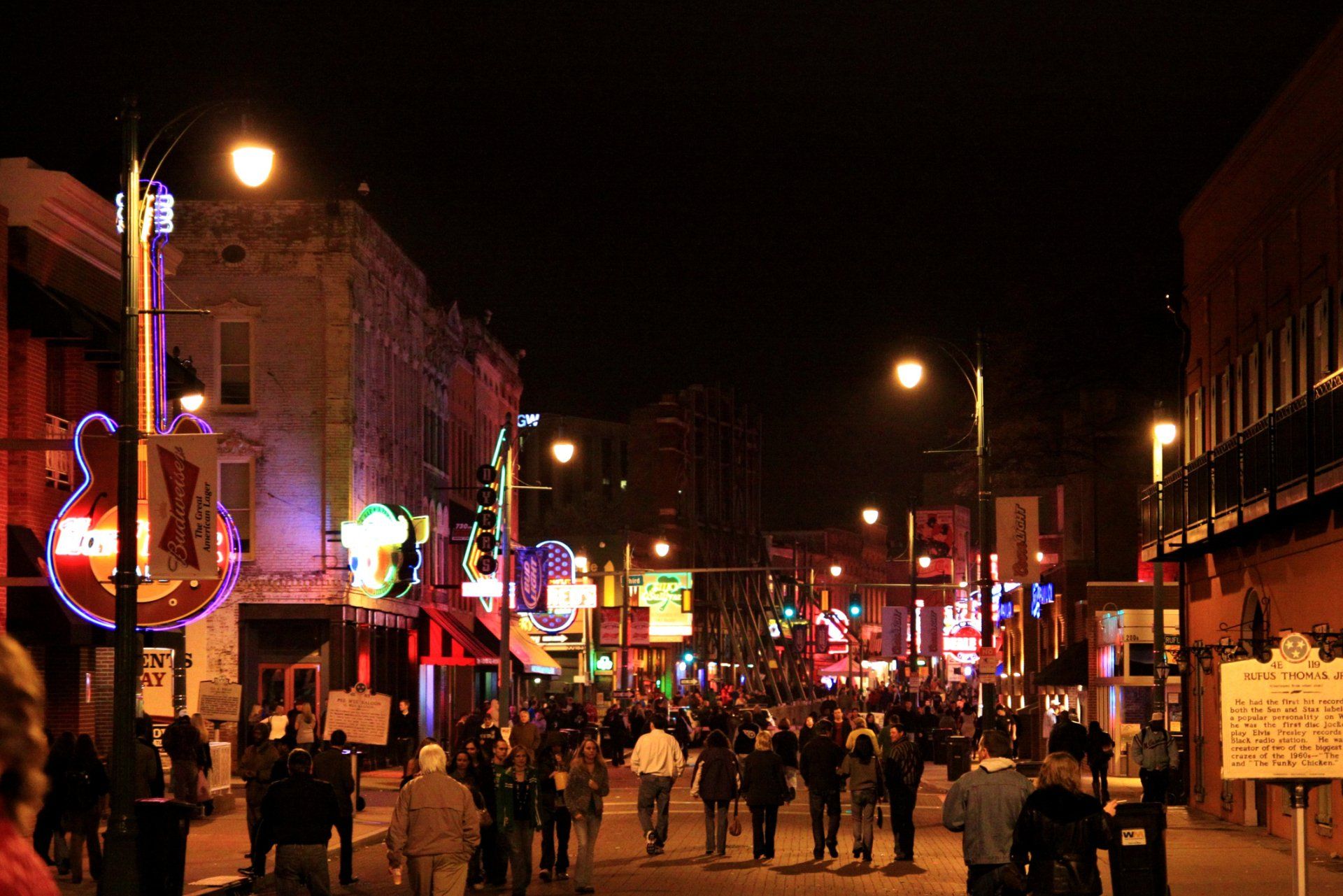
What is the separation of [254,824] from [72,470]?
9560mm

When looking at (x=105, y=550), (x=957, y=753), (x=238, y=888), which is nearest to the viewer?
(x=238, y=888)

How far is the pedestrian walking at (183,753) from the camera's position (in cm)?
2548

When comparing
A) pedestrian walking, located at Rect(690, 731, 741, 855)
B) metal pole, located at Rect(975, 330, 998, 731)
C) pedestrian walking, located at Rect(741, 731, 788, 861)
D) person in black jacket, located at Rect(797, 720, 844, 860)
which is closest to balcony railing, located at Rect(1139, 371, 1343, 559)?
metal pole, located at Rect(975, 330, 998, 731)

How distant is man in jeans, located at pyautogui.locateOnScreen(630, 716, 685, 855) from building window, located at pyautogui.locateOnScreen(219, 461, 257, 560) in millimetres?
19065

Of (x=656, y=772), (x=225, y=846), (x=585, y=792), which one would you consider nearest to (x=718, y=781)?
(x=656, y=772)

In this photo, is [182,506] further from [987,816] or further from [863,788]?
[987,816]

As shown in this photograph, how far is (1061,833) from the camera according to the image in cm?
1262

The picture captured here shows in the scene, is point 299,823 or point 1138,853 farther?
point 299,823

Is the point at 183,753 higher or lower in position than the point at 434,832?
lower

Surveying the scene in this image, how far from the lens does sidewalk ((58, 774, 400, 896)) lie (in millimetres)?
20203

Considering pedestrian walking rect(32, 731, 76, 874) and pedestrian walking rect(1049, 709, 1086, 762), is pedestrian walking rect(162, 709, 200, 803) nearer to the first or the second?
pedestrian walking rect(32, 731, 76, 874)

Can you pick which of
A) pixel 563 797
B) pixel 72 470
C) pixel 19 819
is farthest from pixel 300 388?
pixel 19 819

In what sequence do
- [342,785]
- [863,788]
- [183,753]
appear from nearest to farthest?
[342,785], [863,788], [183,753]

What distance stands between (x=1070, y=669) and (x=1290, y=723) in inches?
1269
